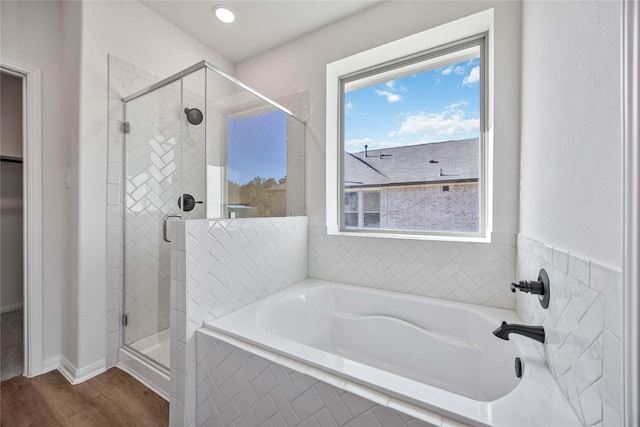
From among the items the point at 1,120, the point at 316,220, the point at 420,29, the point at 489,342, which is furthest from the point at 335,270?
the point at 1,120

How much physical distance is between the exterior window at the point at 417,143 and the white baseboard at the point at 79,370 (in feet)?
6.51

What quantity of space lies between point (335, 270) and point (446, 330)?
2.80 ft

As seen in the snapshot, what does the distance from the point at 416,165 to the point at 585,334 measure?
149cm

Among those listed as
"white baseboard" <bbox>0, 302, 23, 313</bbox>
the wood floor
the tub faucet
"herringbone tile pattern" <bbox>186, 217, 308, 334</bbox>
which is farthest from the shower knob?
"white baseboard" <bbox>0, 302, 23, 313</bbox>

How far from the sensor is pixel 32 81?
5.56 ft

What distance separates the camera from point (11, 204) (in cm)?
269

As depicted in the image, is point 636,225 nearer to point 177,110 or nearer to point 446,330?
point 446,330

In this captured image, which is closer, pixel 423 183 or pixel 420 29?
pixel 420 29

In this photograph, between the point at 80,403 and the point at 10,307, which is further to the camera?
the point at 10,307

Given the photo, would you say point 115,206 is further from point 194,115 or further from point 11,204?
point 11,204

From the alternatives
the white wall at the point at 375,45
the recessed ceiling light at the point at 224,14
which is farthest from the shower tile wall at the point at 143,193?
the white wall at the point at 375,45

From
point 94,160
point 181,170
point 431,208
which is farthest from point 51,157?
point 431,208

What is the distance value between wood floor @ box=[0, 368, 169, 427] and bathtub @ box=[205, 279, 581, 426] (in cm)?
73

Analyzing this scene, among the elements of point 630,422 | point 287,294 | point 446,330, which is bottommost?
point 446,330
